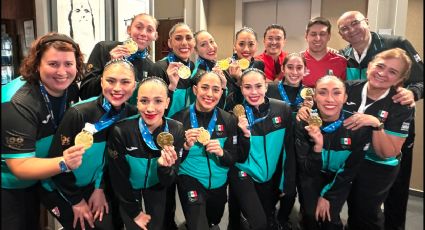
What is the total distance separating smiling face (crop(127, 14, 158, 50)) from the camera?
157 inches

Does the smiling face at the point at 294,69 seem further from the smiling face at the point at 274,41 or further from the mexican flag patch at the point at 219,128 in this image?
the mexican flag patch at the point at 219,128

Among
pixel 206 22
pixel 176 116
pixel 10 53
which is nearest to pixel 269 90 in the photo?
pixel 176 116

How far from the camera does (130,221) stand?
329 cm

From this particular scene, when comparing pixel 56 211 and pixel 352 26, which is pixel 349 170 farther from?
pixel 56 211

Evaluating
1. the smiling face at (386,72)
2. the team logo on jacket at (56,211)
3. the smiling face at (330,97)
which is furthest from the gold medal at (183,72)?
the smiling face at (386,72)

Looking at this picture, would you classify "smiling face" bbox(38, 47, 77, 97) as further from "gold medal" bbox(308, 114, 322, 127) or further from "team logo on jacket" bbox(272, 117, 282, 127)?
"gold medal" bbox(308, 114, 322, 127)

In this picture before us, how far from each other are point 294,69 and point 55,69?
2538 millimetres

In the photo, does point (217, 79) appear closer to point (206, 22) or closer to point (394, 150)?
point (394, 150)

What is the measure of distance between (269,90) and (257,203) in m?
1.36

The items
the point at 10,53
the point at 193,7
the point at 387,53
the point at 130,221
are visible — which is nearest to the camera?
the point at 130,221

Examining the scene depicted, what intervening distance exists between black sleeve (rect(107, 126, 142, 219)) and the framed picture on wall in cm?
185

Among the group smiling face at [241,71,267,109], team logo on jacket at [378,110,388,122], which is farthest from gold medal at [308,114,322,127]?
team logo on jacket at [378,110,388,122]

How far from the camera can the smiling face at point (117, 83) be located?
3092mm

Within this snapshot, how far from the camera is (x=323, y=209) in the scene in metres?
3.67
